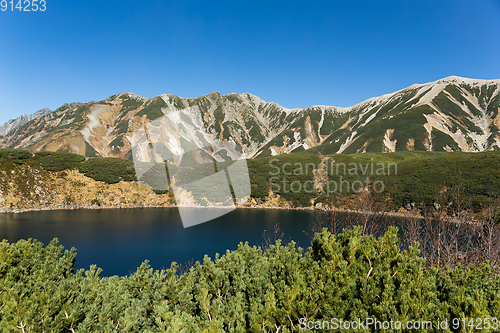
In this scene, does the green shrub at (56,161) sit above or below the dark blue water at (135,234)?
above

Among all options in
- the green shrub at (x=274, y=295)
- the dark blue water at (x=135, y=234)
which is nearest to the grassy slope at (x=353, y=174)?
the dark blue water at (x=135, y=234)

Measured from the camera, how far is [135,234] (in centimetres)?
4519

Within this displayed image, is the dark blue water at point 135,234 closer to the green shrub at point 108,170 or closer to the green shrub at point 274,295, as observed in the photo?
the green shrub at point 108,170

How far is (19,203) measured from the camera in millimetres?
67000

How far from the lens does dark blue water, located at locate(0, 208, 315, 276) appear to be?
33.1m

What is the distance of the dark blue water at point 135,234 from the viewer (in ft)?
108

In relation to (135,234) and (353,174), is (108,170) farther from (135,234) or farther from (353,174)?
(353,174)

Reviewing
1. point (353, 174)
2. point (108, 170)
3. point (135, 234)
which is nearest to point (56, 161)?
point (108, 170)

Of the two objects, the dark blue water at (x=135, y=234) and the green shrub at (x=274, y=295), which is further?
the dark blue water at (x=135, y=234)

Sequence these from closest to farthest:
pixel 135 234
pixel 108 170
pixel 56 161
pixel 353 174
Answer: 1. pixel 135 234
2. pixel 56 161
3. pixel 108 170
4. pixel 353 174

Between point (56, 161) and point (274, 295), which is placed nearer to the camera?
point (274, 295)

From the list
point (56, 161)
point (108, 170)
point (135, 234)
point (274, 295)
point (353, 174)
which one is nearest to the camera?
point (274, 295)

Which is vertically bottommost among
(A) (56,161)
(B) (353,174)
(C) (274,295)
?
(B) (353,174)

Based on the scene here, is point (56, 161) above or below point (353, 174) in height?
above
